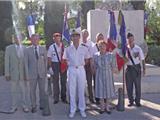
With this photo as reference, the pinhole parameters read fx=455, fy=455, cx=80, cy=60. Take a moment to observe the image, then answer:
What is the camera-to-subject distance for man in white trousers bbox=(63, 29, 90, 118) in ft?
36.2

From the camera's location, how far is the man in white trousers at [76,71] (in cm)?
1102

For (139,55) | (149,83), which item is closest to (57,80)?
(139,55)

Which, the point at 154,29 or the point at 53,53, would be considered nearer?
the point at 53,53

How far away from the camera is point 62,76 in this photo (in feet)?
41.6

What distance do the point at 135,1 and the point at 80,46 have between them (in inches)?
578

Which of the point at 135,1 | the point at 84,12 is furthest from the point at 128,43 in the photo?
the point at 84,12

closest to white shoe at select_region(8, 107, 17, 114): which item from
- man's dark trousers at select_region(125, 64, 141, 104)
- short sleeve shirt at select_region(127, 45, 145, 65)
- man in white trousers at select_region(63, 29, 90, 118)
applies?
man in white trousers at select_region(63, 29, 90, 118)

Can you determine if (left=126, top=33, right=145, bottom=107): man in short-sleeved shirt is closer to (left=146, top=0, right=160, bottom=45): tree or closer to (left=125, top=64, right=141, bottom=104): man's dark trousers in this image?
(left=125, top=64, right=141, bottom=104): man's dark trousers

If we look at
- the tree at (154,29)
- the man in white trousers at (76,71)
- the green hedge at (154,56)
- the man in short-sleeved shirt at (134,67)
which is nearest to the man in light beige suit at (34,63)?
the man in white trousers at (76,71)

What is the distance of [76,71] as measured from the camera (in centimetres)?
1106

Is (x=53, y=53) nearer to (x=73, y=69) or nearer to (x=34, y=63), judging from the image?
(x=34, y=63)

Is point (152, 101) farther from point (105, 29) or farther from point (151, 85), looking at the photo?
point (105, 29)

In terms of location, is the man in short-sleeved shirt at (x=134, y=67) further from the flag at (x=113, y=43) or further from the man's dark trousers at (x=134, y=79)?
the flag at (x=113, y=43)

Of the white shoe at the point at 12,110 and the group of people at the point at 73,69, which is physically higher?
the group of people at the point at 73,69
